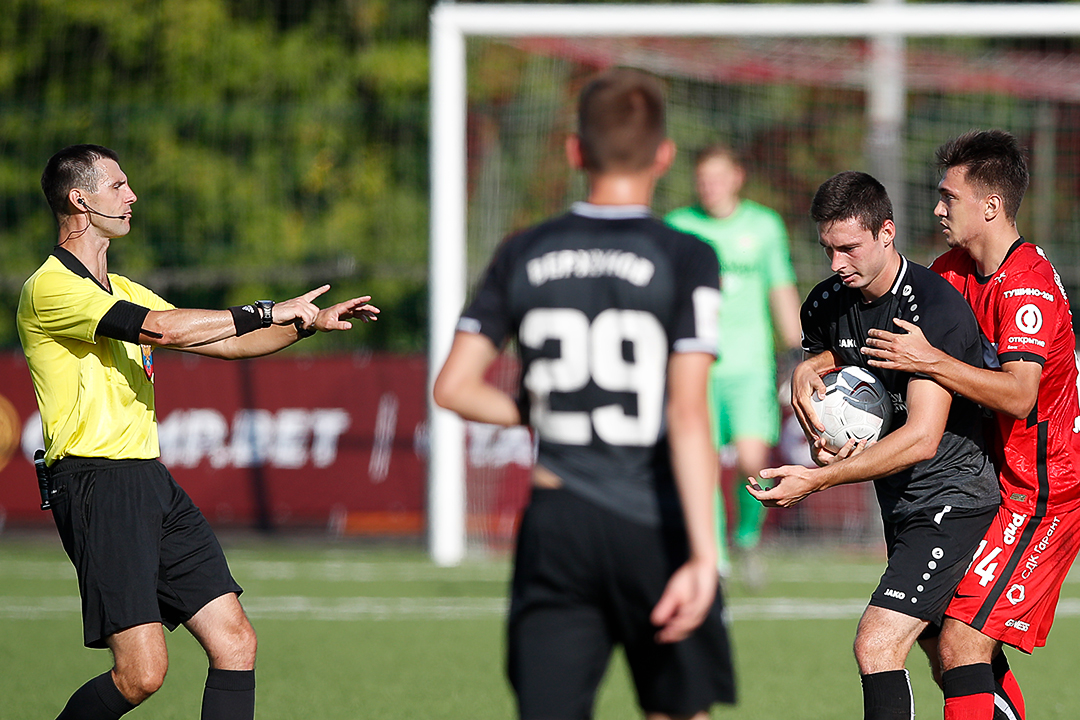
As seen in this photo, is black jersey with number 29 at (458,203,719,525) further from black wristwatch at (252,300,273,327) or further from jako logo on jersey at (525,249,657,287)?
black wristwatch at (252,300,273,327)

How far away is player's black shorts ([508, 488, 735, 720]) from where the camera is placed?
288 cm

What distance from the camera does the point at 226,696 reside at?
13.4 ft

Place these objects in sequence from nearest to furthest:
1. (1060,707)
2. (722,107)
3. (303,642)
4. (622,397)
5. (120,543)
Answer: (622,397), (120,543), (1060,707), (303,642), (722,107)

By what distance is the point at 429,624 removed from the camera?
7.46 metres

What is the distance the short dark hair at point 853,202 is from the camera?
3.79 m

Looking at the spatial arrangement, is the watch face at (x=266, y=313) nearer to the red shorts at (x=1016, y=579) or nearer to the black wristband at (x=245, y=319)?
the black wristband at (x=245, y=319)

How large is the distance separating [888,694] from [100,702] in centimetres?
244

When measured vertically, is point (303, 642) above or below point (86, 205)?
below

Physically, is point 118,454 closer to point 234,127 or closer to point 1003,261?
point 1003,261

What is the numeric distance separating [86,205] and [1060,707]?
437 centimetres

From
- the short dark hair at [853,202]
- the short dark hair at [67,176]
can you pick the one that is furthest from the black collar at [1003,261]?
the short dark hair at [67,176]

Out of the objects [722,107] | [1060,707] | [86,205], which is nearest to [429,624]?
[1060,707]

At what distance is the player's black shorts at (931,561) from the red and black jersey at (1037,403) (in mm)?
176

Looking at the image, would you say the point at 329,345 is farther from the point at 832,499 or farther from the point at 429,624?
the point at 429,624
